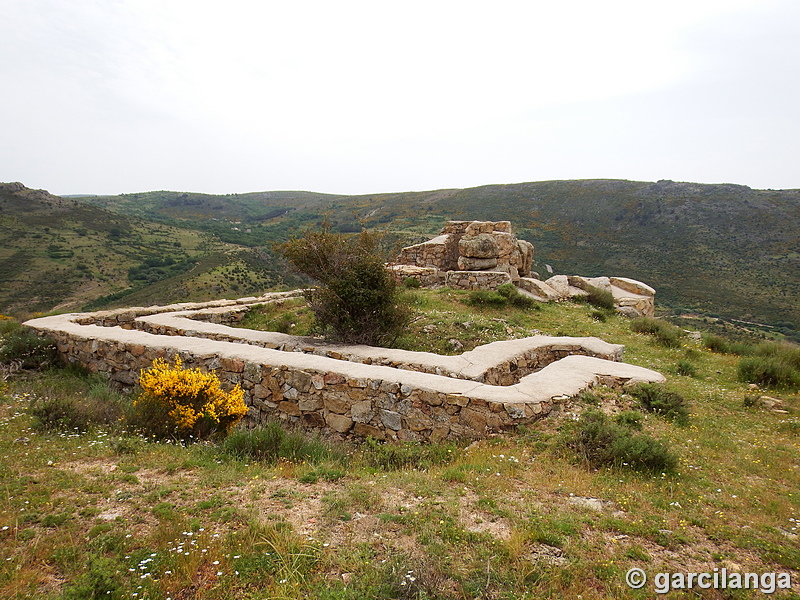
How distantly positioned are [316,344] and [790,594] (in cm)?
651

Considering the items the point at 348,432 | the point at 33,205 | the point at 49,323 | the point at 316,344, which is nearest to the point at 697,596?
the point at 348,432

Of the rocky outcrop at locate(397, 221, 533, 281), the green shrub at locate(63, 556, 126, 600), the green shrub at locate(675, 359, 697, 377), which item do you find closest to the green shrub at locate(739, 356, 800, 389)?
the green shrub at locate(675, 359, 697, 377)

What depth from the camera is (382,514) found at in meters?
3.17

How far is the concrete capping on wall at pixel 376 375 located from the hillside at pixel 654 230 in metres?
10.9

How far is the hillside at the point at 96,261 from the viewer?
25.9 m

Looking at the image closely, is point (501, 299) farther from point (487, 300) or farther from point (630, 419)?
point (630, 419)

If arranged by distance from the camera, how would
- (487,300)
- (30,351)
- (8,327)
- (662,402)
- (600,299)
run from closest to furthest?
(662,402)
(30,351)
(8,327)
(487,300)
(600,299)

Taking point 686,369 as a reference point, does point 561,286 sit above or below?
above

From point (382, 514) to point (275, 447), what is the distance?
6.23ft

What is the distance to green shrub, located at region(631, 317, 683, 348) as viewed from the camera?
1015 centimetres

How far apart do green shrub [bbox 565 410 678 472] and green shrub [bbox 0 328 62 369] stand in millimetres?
9405

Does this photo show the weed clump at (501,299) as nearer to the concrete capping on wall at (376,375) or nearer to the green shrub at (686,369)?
the concrete capping on wall at (376,375)

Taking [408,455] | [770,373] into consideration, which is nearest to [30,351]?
[408,455]

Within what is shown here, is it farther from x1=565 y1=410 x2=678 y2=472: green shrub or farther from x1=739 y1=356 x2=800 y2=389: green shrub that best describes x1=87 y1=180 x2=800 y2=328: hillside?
x1=565 y1=410 x2=678 y2=472: green shrub
